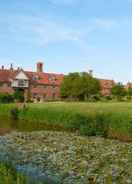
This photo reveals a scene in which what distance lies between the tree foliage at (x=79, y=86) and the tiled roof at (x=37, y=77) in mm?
9662

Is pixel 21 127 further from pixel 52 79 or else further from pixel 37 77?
pixel 52 79

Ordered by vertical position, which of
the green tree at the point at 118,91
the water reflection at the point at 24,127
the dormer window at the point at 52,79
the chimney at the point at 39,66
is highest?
the chimney at the point at 39,66

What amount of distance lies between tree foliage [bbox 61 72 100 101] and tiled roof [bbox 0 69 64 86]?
966cm

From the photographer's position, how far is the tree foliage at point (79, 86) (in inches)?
3150

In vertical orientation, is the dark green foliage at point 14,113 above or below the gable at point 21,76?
below

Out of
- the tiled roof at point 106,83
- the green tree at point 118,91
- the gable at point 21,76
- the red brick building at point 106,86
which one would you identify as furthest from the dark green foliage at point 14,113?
the tiled roof at point 106,83

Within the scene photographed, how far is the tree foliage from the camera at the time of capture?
80.0 m

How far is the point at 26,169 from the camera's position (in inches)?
605

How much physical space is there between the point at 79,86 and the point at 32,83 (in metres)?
13.6

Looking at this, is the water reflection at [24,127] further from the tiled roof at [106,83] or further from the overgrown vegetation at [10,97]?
the tiled roof at [106,83]

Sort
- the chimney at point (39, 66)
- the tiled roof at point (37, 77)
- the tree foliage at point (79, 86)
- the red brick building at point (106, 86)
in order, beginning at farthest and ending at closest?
the red brick building at point (106, 86), the chimney at point (39, 66), the tiled roof at point (37, 77), the tree foliage at point (79, 86)

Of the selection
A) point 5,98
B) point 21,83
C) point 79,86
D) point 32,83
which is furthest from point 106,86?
point 5,98

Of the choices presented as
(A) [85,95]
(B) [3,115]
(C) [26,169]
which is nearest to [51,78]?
(A) [85,95]

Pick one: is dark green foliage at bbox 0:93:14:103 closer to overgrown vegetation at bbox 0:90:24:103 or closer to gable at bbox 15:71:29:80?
overgrown vegetation at bbox 0:90:24:103
